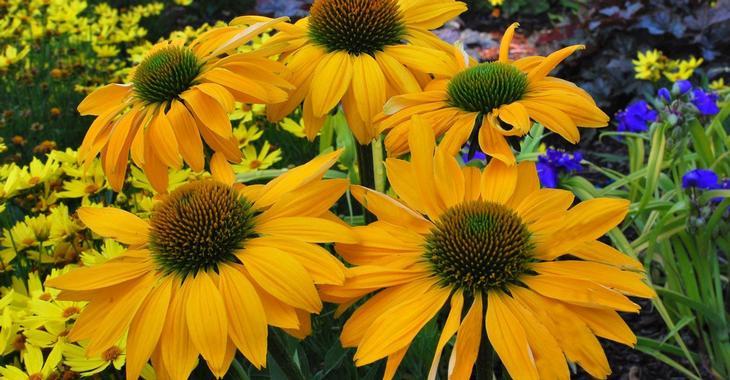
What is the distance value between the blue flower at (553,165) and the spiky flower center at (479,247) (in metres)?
1.34

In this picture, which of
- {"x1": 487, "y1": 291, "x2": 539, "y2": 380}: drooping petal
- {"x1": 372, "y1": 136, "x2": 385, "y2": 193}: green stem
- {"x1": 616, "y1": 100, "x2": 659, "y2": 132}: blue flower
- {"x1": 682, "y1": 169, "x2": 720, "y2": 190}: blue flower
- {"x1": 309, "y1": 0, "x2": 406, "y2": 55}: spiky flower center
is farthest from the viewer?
{"x1": 616, "y1": 100, "x2": 659, "y2": 132}: blue flower

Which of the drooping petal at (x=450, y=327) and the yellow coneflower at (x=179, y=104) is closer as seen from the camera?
the drooping petal at (x=450, y=327)

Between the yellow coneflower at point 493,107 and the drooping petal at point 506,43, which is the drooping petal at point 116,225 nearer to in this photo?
the yellow coneflower at point 493,107

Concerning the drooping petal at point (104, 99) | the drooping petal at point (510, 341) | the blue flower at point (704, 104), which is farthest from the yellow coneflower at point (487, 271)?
the blue flower at point (704, 104)

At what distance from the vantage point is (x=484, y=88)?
128cm

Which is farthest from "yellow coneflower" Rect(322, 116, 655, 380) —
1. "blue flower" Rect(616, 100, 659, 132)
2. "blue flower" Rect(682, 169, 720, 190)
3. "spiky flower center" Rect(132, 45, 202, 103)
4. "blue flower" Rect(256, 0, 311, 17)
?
"blue flower" Rect(256, 0, 311, 17)

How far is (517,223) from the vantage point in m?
1.07

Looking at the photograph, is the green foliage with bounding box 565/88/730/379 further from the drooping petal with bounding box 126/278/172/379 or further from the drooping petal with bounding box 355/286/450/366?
the drooping petal with bounding box 126/278/172/379

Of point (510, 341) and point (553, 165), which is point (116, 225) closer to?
point (510, 341)

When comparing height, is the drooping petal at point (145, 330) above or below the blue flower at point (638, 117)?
above

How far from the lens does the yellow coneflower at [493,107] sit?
1196 millimetres

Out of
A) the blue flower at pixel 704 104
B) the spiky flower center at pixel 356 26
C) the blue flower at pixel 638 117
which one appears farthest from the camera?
the blue flower at pixel 638 117

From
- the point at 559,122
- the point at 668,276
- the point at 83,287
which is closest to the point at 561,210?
the point at 559,122

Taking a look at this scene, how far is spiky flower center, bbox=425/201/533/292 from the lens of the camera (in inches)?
40.4
